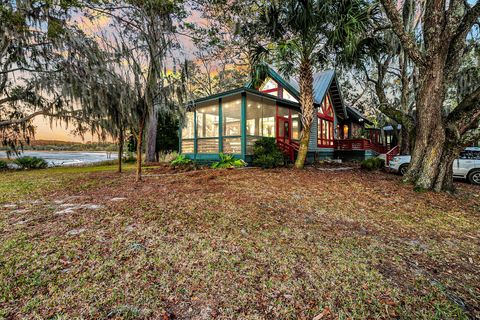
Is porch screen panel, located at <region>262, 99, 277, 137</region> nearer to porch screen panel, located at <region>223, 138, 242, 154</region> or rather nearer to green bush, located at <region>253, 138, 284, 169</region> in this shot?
porch screen panel, located at <region>223, 138, 242, 154</region>

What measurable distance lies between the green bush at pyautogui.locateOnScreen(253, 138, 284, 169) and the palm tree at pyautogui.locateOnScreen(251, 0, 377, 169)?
1.09 m

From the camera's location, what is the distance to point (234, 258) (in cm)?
254

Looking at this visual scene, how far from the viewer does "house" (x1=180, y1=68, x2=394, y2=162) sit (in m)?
11.3

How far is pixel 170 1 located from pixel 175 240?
29.4ft

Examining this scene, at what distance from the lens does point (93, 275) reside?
2170 mm

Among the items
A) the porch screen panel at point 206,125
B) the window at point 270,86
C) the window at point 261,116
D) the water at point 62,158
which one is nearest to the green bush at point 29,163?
the water at point 62,158

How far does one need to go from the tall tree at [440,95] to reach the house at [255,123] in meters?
6.32

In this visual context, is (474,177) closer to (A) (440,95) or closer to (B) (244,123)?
(A) (440,95)

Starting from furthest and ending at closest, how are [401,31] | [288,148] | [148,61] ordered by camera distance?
[288,148] < [148,61] < [401,31]

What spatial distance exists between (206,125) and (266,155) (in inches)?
198

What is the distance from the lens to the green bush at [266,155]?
384 inches

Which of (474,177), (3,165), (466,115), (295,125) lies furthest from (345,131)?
(3,165)

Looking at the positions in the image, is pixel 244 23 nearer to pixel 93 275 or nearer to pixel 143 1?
pixel 143 1

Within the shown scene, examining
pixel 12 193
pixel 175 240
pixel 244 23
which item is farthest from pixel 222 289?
pixel 244 23
